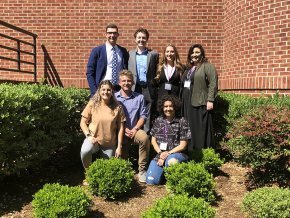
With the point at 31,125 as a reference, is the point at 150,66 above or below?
above

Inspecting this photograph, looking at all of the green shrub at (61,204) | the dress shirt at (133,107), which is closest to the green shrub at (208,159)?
the dress shirt at (133,107)

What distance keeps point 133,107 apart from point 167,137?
2.19ft

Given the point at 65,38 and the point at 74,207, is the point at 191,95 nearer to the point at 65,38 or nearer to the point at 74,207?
the point at 74,207

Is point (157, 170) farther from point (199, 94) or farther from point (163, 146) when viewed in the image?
point (199, 94)

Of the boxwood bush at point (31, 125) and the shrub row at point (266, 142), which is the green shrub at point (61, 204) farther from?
the shrub row at point (266, 142)

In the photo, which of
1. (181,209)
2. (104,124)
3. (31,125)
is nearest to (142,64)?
(104,124)

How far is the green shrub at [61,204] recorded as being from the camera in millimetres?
3740

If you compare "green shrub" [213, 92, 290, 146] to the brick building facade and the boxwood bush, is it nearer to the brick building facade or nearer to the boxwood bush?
the brick building facade

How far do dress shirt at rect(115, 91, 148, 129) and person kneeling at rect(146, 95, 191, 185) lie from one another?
28 cm

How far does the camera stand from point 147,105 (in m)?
5.39

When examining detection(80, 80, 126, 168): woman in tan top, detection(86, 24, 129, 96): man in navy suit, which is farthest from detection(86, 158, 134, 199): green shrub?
detection(86, 24, 129, 96): man in navy suit

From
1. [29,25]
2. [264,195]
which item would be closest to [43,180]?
[264,195]

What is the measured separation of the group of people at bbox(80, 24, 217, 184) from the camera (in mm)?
A: 4898

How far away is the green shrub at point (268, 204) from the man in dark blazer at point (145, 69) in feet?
7.05
